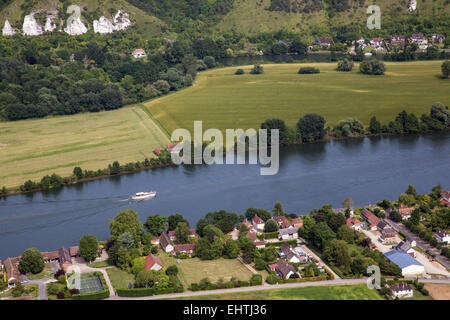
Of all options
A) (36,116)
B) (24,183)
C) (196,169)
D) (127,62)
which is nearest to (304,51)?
(127,62)

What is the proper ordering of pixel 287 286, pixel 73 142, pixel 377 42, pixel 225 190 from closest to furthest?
pixel 287 286 < pixel 225 190 < pixel 73 142 < pixel 377 42

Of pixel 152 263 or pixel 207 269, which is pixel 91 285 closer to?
pixel 152 263

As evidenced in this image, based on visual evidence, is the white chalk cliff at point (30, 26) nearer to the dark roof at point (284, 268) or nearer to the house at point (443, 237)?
the dark roof at point (284, 268)

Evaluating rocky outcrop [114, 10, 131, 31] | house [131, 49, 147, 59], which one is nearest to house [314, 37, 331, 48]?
house [131, 49, 147, 59]

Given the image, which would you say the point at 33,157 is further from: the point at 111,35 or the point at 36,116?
the point at 111,35

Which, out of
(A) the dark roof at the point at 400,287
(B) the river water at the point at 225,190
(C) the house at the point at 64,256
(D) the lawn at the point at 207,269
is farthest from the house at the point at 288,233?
(C) the house at the point at 64,256

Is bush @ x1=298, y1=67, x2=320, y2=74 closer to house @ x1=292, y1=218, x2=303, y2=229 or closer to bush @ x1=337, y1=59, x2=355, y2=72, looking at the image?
bush @ x1=337, y1=59, x2=355, y2=72

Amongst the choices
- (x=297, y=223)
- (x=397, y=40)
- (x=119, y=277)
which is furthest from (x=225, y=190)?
(x=397, y=40)
